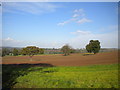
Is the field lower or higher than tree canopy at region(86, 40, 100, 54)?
lower

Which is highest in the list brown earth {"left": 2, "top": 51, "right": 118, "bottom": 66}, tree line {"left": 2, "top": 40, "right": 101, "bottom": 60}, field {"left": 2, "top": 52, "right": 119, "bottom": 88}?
tree line {"left": 2, "top": 40, "right": 101, "bottom": 60}

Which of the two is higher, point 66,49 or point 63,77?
point 66,49

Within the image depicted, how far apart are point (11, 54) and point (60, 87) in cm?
6101

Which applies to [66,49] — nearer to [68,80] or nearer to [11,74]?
[11,74]

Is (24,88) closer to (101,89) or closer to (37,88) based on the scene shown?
(37,88)

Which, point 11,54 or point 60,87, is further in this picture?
point 11,54

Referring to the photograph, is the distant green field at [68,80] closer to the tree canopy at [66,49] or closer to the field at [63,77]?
the field at [63,77]

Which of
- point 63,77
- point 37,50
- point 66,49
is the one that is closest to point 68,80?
point 63,77

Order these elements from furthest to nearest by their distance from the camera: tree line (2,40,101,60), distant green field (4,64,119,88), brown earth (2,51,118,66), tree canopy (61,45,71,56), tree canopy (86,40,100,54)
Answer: tree canopy (61,45,71,56), tree canopy (86,40,100,54), tree line (2,40,101,60), brown earth (2,51,118,66), distant green field (4,64,119,88)

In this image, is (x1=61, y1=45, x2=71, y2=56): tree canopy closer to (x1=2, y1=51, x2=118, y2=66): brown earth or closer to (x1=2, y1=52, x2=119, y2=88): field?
(x1=2, y1=51, x2=118, y2=66): brown earth

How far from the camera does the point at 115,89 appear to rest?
6898 millimetres

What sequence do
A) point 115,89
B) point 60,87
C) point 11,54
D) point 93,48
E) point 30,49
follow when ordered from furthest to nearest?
point 11,54 < point 93,48 < point 30,49 < point 60,87 < point 115,89

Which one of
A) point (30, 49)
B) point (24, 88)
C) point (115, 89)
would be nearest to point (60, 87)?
point (24, 88)

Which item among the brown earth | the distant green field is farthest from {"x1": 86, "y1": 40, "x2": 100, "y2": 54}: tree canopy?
the distant green field
